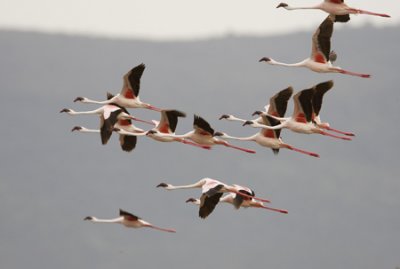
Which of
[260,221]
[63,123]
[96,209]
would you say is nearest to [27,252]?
[96,209]

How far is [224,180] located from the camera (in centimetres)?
16112

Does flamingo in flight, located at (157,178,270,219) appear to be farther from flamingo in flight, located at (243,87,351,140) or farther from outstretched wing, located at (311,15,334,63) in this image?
outstretched wing, located at (311,15,334,63)

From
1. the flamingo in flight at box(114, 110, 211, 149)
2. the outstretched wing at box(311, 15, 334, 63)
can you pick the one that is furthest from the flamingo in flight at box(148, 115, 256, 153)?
the outstretched wing at box(311, 15, 334, 63)

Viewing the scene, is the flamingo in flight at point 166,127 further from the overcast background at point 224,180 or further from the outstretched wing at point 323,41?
the overcast background at point 224,180

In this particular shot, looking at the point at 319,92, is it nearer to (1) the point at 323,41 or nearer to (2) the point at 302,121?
(2) the point at 302,121

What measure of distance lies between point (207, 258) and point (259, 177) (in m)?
19.4

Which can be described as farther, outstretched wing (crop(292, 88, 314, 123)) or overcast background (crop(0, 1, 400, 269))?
overcast background (crop(0, 1, 400, 269))

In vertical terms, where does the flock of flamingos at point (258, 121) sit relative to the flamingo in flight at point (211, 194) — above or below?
above

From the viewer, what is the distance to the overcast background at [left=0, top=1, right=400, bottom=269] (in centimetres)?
15238

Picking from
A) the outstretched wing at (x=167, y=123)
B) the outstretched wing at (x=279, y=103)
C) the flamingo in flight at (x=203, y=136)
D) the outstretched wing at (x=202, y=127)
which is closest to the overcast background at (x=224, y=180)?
the outstretched wing at (x=167, y=123)

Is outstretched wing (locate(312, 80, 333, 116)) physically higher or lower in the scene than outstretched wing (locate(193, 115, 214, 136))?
higher

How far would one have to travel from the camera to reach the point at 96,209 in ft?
537

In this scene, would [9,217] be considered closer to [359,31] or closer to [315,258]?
[315,258]

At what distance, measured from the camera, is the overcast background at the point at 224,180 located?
152m
